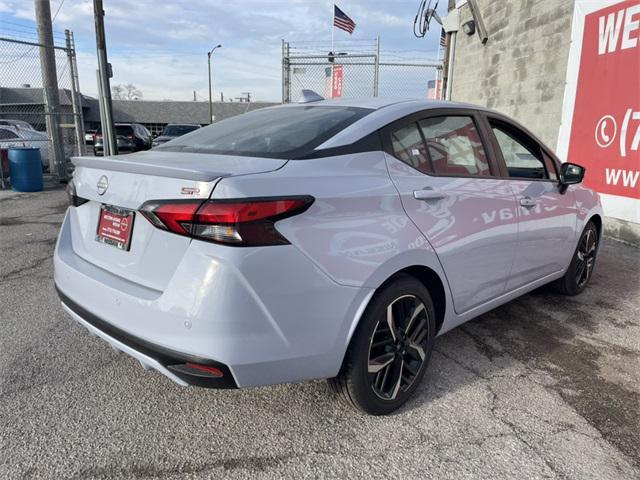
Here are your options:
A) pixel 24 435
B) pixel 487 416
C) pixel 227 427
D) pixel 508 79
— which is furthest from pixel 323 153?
pixel 508 79

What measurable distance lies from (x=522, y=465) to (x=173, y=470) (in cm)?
154

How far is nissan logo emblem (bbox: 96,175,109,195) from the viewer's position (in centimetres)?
233

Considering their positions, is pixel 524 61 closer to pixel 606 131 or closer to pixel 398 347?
pixel 606 131

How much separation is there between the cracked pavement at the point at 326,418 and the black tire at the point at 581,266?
0.76 meters

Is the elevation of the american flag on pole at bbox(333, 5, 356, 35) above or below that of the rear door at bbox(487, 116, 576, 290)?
above

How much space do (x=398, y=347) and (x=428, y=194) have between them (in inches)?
31.6

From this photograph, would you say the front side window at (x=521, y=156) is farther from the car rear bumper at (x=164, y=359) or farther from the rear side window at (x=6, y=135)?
the rear side window at (x=6, y=135)

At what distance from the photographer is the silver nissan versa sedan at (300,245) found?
6.31 ft

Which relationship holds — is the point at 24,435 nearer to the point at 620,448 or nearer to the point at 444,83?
the point at 620,448

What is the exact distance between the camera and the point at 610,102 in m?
6.82

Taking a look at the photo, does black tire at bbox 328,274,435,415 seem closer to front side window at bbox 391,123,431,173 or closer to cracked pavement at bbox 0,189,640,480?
cracked pavement at bbox 0,189,640,480

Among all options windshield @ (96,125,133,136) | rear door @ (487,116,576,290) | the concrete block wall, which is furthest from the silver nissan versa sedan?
windshield @ (96,125,133,136)

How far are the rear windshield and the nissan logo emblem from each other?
1.69ft

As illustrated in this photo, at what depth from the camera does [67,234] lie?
275cm
